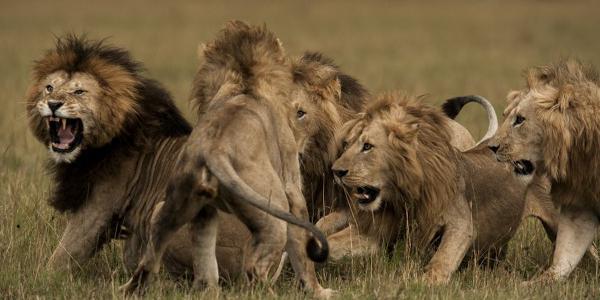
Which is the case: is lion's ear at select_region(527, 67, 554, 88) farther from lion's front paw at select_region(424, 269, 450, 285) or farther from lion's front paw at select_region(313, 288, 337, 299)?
lion's front paw at select_region(313, 288, 337, 299)

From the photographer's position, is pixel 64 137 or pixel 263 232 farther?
pixel 64 137

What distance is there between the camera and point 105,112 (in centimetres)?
588

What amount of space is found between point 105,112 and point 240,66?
84 centimetres

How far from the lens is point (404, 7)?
28.8 m

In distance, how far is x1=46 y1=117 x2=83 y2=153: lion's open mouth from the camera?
586 cm

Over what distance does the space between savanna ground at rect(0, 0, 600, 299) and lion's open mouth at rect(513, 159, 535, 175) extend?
21.7 inches

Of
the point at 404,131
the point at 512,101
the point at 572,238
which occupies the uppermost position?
the point at 512,101

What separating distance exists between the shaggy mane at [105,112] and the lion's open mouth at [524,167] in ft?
5.87

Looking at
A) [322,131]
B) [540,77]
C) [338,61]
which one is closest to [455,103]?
[322,131]

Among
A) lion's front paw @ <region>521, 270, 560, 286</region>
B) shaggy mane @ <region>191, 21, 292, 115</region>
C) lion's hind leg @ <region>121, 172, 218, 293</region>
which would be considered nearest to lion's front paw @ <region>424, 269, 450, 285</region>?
lion's front paw @ <region>521, 270, 560, 286</region>

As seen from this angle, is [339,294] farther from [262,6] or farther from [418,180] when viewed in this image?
[262,6]

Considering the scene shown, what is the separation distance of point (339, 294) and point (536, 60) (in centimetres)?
1421

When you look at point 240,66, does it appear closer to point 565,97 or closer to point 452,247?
point 452,247

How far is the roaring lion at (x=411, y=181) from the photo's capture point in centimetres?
596
